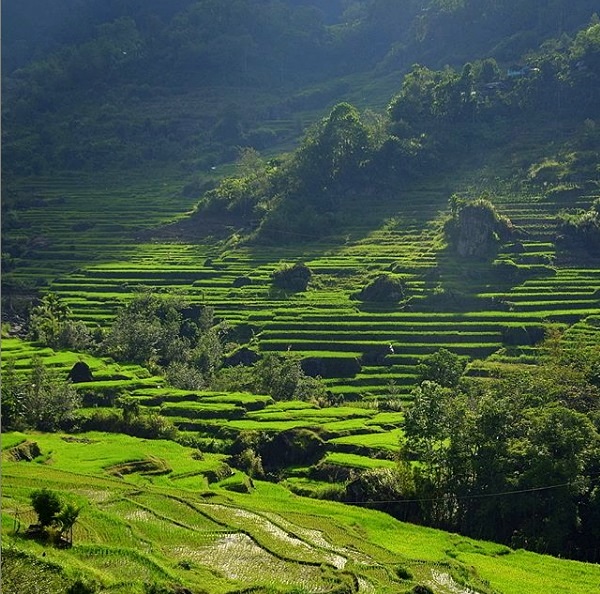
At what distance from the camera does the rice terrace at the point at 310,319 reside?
2873cm

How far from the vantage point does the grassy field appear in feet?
74.2

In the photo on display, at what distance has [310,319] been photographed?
65.4m

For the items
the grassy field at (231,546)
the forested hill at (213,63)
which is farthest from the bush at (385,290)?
the forested hill at (213,63)

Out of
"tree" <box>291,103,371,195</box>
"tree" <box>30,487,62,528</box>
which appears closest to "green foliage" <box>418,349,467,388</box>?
"tree" <box>30,487,62,528</box>

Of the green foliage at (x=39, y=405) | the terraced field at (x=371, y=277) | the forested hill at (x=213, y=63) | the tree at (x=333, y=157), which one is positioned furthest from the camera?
the forested hill at (x=213, y=63)

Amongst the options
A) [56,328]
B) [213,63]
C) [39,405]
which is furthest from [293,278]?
[213,63]

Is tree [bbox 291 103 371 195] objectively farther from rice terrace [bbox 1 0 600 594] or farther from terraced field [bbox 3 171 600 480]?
terraced field [bbox 3 171 600 480]

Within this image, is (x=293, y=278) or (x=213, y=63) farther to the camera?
(x=213, y=63)

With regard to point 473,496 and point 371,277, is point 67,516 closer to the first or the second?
point 473,496

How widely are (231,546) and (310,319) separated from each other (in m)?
39.0

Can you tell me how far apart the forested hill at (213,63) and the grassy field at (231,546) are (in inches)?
3521

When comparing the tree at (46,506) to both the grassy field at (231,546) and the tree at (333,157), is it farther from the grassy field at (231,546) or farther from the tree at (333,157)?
the tree at (333,157)

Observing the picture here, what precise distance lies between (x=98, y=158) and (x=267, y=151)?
2164 centimetres

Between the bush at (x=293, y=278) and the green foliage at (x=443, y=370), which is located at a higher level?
the bush at (x=293, y=278)
